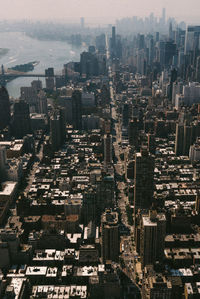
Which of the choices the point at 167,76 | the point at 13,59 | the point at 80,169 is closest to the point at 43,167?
the point at 80,169

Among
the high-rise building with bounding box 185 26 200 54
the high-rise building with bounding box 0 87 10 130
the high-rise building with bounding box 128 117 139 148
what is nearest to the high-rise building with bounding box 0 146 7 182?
the high-rise building with bounding box 128 117 139 148

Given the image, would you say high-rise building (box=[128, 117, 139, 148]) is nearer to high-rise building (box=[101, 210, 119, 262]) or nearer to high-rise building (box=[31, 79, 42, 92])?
high-rise building (box=[101, 210, 119, 262])

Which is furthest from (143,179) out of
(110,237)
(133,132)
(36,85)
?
(36,85)

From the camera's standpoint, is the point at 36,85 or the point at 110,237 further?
the point at 36,85

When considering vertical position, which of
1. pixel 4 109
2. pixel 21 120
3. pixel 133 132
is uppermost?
pixel 4 109

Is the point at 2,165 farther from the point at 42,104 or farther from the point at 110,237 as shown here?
the point at 42,104

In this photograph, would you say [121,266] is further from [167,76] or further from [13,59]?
[13,59]
